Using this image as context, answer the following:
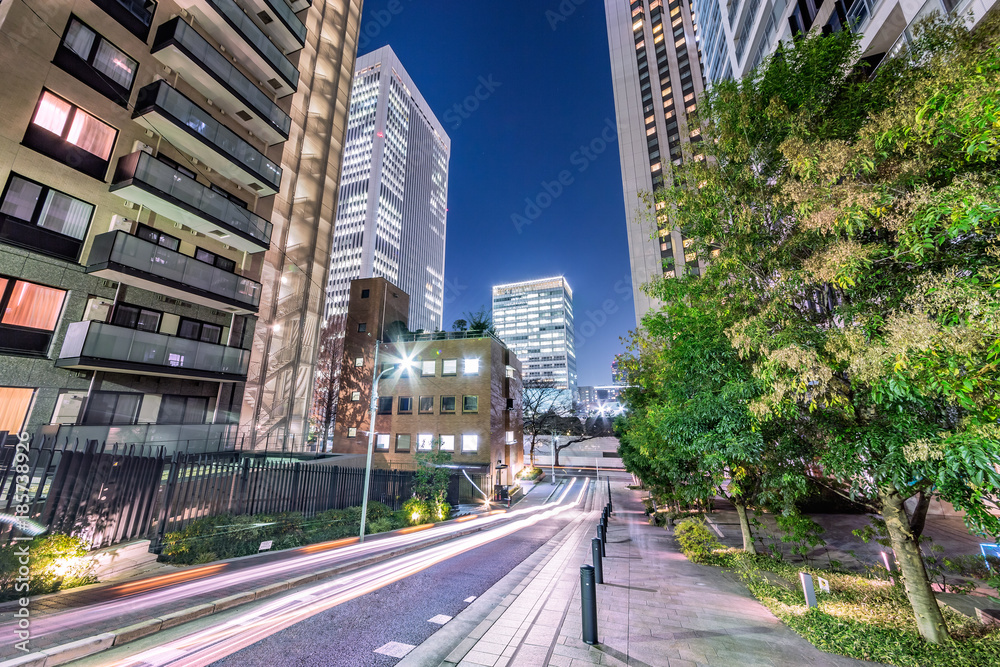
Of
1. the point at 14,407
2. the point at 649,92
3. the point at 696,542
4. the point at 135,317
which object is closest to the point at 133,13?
the point at 135,317

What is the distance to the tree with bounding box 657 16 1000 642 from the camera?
3.81 m

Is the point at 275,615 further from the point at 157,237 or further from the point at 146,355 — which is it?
the point at 157,237

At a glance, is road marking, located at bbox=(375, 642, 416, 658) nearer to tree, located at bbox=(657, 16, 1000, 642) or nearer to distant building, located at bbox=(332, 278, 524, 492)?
tree, located at bbox=(657, 16, 1000, 642)

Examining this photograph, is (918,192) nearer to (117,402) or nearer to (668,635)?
(668,635)

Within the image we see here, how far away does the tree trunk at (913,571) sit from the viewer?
5.35 m

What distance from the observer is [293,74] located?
2145 centimetres

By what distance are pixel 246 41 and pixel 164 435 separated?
1858 cm

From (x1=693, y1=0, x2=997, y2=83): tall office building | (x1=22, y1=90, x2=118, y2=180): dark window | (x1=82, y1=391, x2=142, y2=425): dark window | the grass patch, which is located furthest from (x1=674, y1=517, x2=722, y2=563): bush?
(x1=22, y1=90, x2=118, y2=180): dark window

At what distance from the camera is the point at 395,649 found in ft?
16.0

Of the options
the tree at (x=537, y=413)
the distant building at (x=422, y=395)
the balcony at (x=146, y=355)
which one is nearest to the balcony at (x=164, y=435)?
the balcony at (x=146, y=355)

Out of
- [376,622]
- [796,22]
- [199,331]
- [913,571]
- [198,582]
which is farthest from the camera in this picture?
[796,22]

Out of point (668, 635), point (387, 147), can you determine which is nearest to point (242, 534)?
point (668, 635)

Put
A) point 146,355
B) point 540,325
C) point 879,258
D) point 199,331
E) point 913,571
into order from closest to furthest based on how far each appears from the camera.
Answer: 1. point 879,258
2. point 913,571
3. point 146,355
4. point 199,331
5. point 540,325

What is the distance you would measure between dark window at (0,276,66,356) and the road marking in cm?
1445
